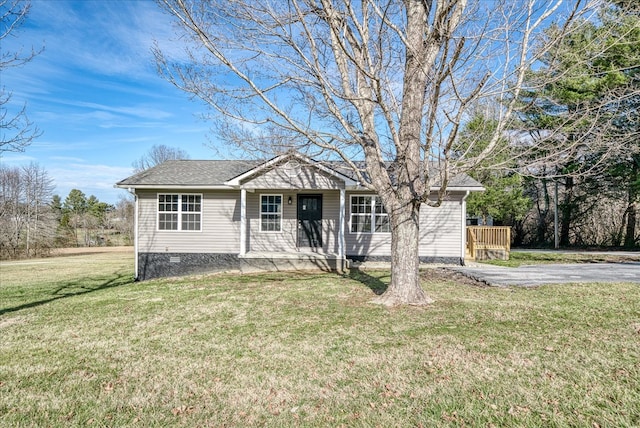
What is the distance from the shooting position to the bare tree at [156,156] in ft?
123

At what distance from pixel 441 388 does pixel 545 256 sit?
1605 centimetres

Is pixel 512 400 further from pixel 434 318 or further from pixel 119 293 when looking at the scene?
pixel 119 293

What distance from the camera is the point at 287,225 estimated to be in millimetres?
13352

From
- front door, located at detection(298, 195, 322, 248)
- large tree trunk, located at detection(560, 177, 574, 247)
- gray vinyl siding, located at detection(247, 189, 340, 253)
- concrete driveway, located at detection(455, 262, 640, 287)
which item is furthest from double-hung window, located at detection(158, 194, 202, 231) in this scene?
large tree trunk, located at detection(560, 177, 574, 247)

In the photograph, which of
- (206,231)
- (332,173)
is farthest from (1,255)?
(332,173)

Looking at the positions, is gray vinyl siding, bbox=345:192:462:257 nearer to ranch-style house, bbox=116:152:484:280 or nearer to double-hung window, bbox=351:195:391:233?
ranch-style house, bbox=116:152:484:280

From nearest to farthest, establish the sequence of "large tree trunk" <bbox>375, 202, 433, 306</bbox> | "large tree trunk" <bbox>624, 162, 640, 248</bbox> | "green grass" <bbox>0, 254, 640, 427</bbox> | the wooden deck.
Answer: "green grass" <bbox>0, 254, 640, 427</bbox> → "large tree trunk" <bbox>375, 202, 433, 306</bbox> → the wooden deck → "large tree trunk" <bbox>624, 162, 640, 248</bbox>

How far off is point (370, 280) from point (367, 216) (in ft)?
12.8

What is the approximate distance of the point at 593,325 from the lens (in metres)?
5.35

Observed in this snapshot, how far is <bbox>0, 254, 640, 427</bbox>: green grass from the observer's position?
3.09m

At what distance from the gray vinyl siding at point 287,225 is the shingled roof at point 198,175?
116 centimetres

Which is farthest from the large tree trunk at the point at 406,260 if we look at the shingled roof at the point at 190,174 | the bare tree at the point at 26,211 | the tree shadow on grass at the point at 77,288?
the bare tree at the point at 26,211

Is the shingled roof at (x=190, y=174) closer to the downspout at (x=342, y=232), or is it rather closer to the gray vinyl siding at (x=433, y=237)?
the downspout at (x=342, y=232)

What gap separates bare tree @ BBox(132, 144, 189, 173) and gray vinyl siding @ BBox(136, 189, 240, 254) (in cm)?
2664
